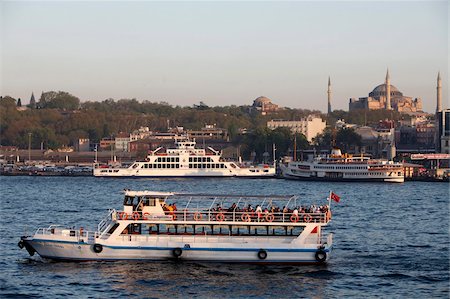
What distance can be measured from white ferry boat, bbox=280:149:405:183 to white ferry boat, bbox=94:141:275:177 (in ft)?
27.4

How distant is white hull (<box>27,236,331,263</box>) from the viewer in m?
32.3

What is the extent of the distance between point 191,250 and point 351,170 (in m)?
65.8

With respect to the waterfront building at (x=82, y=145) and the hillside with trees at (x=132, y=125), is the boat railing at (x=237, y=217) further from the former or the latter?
the waterfront building at (x=82, y=145)

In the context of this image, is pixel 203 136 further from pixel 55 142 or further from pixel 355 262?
pixel 355 262

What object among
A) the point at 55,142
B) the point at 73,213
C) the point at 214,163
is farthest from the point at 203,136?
the point at 73,213

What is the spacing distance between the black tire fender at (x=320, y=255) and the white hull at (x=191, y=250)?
0.10 metres

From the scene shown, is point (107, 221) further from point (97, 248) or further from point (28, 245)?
point (28, 245)

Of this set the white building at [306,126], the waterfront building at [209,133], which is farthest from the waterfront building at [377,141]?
the waterfront building at [209,133]

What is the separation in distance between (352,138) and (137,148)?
109 feet

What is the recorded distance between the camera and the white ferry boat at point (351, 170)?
96.0 metres

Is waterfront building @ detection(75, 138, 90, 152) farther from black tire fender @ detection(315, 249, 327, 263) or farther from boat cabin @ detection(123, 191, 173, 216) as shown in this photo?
black tire fender @ detection(315, 249, 327, 263)

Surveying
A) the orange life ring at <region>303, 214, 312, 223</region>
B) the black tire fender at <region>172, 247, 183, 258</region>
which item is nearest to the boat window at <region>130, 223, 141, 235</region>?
the black tire fender at <region>172, 247, 183, 258</region>

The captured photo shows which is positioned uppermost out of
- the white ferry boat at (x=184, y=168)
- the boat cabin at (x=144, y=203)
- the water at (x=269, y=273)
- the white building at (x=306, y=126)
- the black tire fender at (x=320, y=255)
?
the white building at (x=306, y=126)

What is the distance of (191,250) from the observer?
32.4 m
